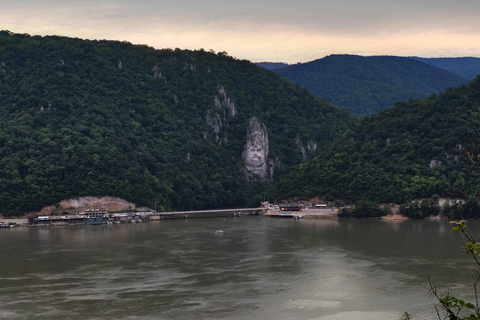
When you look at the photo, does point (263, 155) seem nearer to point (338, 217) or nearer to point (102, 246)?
point (338, 217)

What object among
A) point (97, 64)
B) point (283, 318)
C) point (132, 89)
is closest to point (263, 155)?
point (132, 89)

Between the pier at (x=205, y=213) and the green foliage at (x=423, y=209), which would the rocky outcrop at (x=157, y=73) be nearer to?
the pier at (x=205, y=213)

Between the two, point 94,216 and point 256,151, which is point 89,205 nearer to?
point 94,216

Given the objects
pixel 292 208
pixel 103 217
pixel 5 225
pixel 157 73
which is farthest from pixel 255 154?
pixel 5 225

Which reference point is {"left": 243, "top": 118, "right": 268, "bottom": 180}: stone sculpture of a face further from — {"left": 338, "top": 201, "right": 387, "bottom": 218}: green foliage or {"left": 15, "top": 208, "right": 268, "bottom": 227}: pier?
{"left": 338, "top": 201, "right": 387, "bottom": 218}: green foliage

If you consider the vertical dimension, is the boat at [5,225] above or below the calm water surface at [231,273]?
above

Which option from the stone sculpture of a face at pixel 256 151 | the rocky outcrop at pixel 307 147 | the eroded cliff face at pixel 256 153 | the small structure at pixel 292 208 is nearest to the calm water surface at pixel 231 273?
the small structure at pixel 292 208
